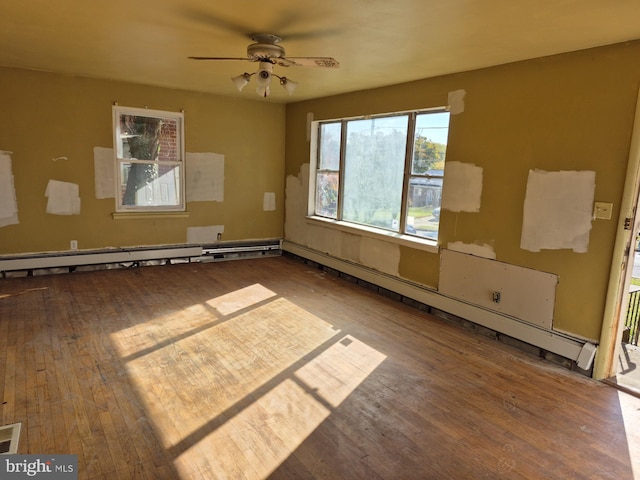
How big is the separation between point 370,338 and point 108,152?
13.6ft

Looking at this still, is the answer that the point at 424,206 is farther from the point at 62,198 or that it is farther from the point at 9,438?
the point at 62,198

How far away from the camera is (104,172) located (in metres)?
5.35

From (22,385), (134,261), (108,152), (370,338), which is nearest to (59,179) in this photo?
(108,152)

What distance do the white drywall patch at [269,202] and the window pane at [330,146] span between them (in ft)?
3.44

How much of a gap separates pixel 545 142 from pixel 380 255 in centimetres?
224

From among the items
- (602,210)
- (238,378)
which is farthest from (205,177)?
(602,210)

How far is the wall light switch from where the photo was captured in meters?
3.00

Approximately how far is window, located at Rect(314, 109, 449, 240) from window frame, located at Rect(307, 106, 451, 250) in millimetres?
12

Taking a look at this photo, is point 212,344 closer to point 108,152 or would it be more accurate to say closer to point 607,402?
point 607,402

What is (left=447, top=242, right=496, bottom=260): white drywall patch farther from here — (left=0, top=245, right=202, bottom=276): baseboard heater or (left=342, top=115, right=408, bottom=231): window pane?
(left=0, top=245, right=202, bottom=276): baseboard heater

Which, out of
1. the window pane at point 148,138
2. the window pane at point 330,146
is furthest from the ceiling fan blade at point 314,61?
the window pane at point 148,138

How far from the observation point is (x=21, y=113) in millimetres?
4793

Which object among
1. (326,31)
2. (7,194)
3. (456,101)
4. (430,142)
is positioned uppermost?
(326,31)

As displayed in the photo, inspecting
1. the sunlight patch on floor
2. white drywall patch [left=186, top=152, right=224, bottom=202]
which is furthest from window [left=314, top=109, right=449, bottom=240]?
the sunlight patch on floor
